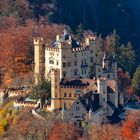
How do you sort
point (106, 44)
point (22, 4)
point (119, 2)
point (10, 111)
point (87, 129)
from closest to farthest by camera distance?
point (87, 129), point (10, 111), point (106, 44), point (22, 4), point (119, 2)

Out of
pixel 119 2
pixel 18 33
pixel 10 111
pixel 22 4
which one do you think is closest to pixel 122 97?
pixel 10 111

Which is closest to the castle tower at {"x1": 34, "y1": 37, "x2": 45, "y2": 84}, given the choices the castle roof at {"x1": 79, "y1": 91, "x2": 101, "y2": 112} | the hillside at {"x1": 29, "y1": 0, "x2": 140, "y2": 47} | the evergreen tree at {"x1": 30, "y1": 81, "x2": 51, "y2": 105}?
the evergreen tree at {"x1": 30, "y1": 81, "x2": 51, "y2": 105}

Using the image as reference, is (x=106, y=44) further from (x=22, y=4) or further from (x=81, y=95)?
(x=81, y=95)

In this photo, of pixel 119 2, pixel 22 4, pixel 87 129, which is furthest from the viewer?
pixel 119 2

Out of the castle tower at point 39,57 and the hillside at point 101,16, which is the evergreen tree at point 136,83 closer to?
the castle tower at point 39,57

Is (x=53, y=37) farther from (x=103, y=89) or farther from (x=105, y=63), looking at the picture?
(x=103, y=89)

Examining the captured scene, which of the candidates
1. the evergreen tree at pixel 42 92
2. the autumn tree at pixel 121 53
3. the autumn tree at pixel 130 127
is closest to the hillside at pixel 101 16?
the autumn tree at pixel 121 53

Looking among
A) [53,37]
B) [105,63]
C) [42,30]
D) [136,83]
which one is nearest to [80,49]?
[105,63]

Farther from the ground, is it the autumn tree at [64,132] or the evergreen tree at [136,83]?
the evergreen tree at [136,83]
